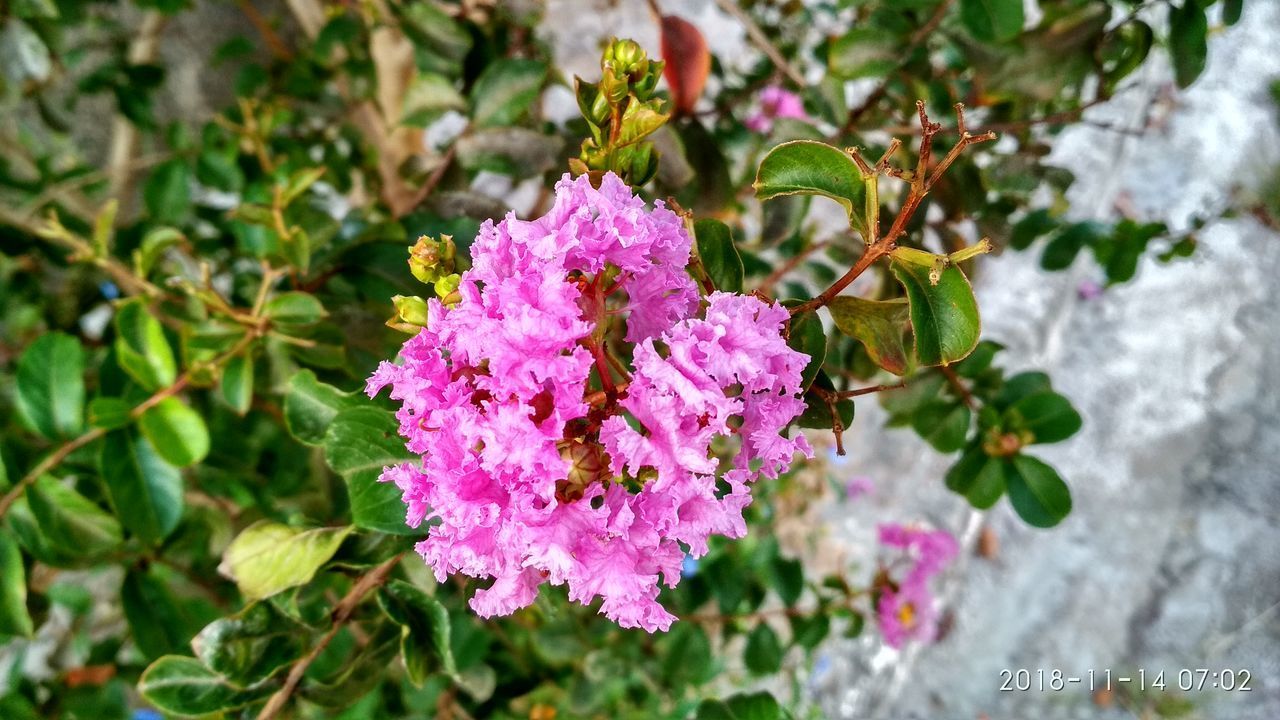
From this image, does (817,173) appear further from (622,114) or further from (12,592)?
(12,592)

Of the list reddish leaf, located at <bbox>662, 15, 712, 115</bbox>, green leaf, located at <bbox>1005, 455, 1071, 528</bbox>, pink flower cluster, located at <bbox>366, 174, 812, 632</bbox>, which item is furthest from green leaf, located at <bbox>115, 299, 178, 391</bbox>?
green leaf, located at <bbox>1005, 455, 1071, 528</bbox>

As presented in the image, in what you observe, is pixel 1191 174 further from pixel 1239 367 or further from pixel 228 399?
pixel 228 399

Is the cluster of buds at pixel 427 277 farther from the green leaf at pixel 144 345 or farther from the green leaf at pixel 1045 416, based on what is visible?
the green leaf at pixel 1045 416

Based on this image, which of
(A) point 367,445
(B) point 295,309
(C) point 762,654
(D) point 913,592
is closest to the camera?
(A) point 367,445

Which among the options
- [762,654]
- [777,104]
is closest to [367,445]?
[762,654]

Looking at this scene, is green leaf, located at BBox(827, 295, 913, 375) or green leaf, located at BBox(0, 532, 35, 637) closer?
green leaf, located at BBox(827, 295, 913, 375)

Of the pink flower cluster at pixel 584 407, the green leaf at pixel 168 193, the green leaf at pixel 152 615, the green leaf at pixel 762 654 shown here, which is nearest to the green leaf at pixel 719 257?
the pink flower cluster at pixel 584 407

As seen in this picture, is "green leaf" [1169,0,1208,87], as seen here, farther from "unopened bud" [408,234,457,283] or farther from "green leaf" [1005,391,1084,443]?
"unopened bud" [408,234,457,283]
